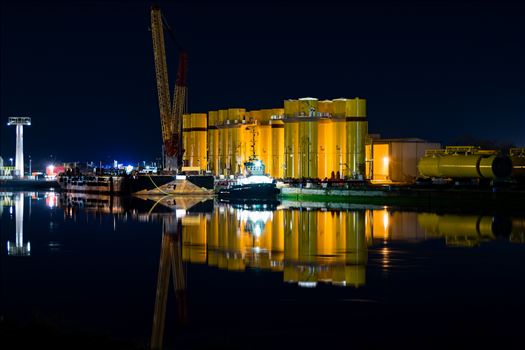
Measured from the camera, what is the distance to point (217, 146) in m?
75.6

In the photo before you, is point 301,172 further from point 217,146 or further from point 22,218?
point 22,218

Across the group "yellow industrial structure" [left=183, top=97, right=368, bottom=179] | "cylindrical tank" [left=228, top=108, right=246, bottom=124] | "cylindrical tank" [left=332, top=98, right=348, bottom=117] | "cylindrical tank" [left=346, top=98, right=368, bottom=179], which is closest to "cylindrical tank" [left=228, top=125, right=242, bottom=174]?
"yellow industrial structure" [left=183, top=97, right=368, bottom=179]

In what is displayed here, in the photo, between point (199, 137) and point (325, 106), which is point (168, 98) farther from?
point (325, 106)

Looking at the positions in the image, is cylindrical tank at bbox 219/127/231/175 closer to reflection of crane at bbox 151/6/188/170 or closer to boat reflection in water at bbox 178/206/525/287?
reflection of crane at bbox 151/6/188/170

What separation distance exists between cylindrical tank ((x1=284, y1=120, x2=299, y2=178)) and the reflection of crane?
1435 cm

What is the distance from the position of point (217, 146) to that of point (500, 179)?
35.5m

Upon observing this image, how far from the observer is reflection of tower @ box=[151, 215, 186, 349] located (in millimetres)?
11562

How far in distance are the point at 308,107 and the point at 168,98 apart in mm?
17086

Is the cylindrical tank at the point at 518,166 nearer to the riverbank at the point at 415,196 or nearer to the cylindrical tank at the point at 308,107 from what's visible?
the riverbank at the point at 415,196

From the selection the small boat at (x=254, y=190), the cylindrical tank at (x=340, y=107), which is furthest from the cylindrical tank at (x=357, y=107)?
the small boat at (x=254, y=190)

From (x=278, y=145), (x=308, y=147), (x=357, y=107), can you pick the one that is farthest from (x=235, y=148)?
(x=357, y=107)

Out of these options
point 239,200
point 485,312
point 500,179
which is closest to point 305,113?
point 239,200

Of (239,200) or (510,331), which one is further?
(239,200)

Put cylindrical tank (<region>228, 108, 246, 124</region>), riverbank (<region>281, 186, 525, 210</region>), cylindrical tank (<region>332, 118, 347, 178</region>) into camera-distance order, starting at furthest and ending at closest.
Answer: cylindrical tank (<region>228, 108, 246, 124</region>), cylindrical tank (<region>332, 118, 347, 178</region>), riverbank (<region>281, 186, 525, 210</region>)
